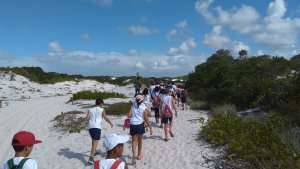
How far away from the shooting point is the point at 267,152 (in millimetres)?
8953

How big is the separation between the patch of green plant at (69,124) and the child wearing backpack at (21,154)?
10212 millimetres

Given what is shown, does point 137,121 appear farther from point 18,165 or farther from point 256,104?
point 256,104

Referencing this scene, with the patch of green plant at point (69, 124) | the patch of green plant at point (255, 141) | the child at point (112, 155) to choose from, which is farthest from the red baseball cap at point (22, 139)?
the patch of green plant at point (69, 124)

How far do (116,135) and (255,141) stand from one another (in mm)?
6516

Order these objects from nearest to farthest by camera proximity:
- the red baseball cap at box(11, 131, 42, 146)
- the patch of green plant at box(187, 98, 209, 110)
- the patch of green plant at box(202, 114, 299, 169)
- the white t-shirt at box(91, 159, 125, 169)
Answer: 1. the red baseball cap at box(11, 131, 42, 146)
2. the white t-shirt at box(91, 159, 125, 169)
3. the patch of green plant at box(202, 114, 299, 169)
4. the patch of green plant at box(187, 98, 209, 110)

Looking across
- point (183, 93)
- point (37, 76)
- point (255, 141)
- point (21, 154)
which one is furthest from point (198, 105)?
point (37, 76)

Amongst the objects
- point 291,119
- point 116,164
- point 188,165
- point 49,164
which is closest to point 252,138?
point 188,165

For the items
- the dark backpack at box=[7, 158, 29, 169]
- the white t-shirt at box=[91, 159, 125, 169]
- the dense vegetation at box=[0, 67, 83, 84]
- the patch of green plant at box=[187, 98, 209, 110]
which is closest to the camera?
A: the dark backpack at box=[7, 158, 29, 169]

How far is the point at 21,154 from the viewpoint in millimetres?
4375

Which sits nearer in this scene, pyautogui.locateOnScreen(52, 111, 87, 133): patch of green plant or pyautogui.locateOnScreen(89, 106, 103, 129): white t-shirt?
pyautogui.locateOnScreen(89, 106, 103, 129): white t-shirt

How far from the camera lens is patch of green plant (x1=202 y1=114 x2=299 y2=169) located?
27.6 ft

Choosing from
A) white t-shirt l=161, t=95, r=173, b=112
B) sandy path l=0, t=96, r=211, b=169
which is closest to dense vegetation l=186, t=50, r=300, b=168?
sandy path l=0, t=96, r=211, b=169

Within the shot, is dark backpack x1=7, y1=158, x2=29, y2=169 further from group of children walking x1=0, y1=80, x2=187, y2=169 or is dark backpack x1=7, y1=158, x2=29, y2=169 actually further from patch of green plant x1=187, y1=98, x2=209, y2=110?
patch of green plant x1=187, y1=98, x2=209, y2=110

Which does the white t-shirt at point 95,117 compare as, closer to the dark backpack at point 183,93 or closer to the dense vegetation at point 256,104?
the dense vegetation at point 256,104
